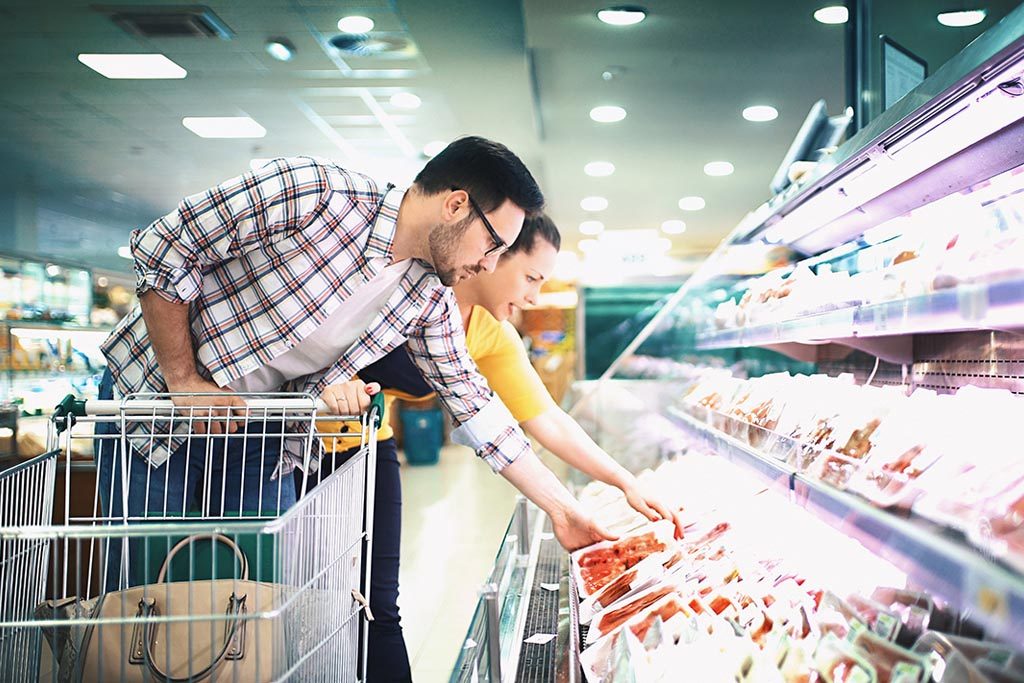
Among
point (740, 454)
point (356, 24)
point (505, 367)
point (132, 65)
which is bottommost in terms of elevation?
point (740, 454)

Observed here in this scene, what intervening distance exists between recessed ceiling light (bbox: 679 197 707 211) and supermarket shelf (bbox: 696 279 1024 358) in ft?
26.2

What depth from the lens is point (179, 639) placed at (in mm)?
1303

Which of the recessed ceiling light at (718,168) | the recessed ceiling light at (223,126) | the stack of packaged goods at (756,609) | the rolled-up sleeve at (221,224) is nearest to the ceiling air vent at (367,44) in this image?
the recessed ceiling light at (223,126)

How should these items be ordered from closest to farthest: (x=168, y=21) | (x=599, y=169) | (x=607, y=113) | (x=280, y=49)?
(x=168, y=21) → (x=280, y=49) → (x=607, y=113) → (x=599, y=169)

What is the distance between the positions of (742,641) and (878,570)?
333 mm

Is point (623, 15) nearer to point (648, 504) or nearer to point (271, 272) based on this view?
point (648, 504)

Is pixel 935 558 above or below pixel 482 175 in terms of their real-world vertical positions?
below

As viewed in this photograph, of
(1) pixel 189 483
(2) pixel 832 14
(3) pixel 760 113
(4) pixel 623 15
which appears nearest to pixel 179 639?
(1) pixel 189 483

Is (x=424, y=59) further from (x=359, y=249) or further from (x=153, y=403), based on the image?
(x=153, y=403)

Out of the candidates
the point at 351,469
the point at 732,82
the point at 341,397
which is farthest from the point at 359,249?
the point at 732,82

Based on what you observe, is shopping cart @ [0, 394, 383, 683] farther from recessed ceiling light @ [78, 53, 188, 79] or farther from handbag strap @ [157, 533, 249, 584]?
recessed ceiling light @ [78, 53, 188, 79]

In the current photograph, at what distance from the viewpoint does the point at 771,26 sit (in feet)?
15.9

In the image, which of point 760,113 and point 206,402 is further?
point 760,113

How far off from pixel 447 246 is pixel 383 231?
15 cm
